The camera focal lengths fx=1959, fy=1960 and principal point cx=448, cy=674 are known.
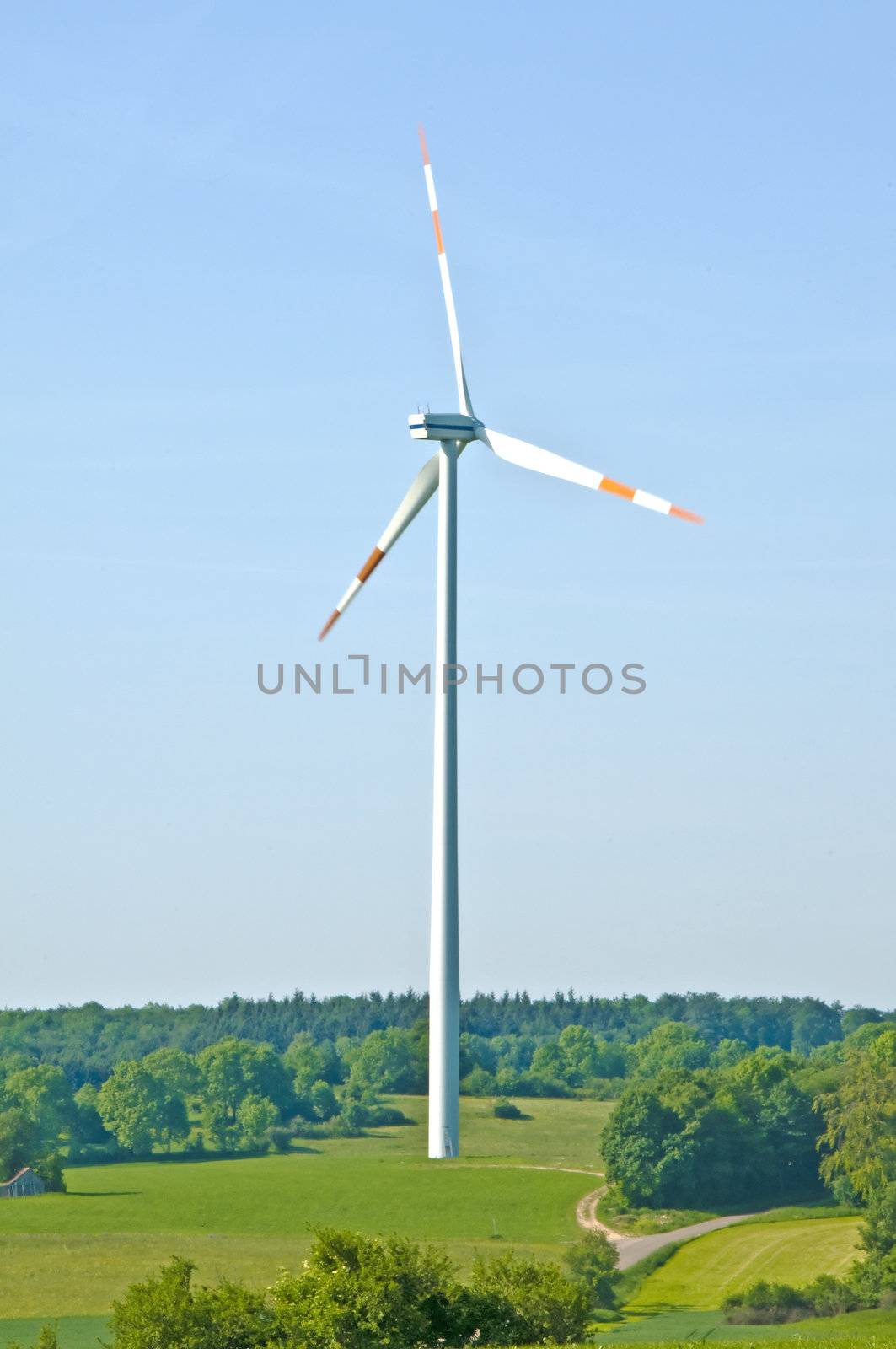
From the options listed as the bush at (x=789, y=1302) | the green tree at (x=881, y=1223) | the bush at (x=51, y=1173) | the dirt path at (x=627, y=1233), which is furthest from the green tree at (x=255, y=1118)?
the bush at (x=789, y=1302)

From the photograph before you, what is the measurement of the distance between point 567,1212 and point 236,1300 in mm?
28583

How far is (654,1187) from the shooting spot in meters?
77.9

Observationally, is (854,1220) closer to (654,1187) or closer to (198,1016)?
(654,1187)

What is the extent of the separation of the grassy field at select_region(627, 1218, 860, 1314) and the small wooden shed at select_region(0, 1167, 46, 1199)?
2874 centimetres

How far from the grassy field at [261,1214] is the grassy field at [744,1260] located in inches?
166

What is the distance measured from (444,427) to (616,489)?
8.30 metres

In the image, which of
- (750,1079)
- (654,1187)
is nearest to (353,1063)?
(750,1079)

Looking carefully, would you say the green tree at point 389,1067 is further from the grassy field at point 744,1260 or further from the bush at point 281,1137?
the grassy field at point 744,1260

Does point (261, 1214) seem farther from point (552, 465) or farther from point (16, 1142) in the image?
point (552, 465)

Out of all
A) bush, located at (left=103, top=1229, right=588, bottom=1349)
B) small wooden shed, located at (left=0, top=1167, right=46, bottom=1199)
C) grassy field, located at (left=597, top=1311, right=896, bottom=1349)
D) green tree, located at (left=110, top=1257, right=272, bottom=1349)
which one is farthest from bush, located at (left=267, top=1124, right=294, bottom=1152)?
green tree, located at (left=110, top=1257, right=272, bottom=1349)

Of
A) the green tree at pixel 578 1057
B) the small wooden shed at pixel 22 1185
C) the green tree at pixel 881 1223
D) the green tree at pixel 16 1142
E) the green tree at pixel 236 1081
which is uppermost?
the green tree at pixel 578 1057

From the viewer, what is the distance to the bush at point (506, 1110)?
331 feet

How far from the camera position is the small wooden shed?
85.0 metres

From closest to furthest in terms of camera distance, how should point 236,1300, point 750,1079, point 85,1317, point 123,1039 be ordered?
1. point 236,1300
2. point 85,1317
3. point 750,1079
4. point 123,1039
